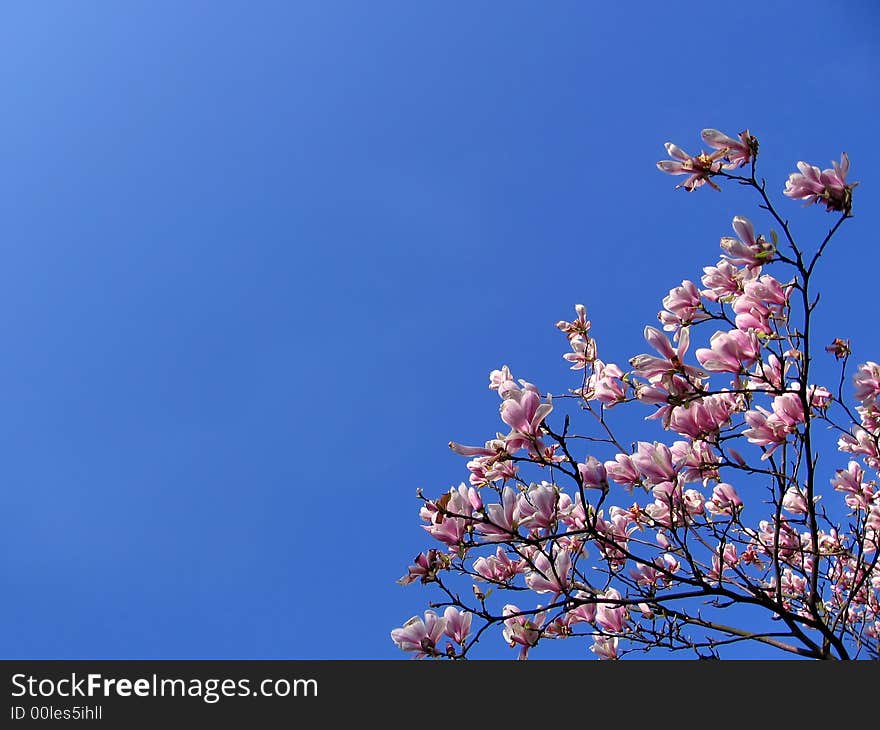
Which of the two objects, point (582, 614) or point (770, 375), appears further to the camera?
point (582, 614)

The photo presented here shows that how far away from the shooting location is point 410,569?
2656 mm

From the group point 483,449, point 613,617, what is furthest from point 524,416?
point 613,617

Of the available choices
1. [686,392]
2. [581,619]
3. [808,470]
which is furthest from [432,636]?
[808,470]

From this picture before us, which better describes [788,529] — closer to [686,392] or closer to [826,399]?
[826,399]

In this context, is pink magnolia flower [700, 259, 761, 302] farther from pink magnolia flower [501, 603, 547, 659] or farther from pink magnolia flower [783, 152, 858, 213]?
pink magnolia flower [501, 603, 547, 659]

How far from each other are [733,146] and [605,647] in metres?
2.77

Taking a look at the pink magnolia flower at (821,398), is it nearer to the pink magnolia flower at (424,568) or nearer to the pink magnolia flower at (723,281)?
the pink magnolia flower at (723,281)

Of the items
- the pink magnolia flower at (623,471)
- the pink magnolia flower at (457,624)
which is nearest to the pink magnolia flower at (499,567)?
the pink magnolia flower at (457,624)

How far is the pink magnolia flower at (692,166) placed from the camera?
2852 millimetres

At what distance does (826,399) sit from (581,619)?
72.9 inches

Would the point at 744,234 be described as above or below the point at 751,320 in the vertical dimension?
above

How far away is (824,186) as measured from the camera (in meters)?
2.71

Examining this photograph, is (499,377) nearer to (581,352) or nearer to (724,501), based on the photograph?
(581,352)

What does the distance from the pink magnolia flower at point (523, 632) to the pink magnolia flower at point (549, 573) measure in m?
0.14
